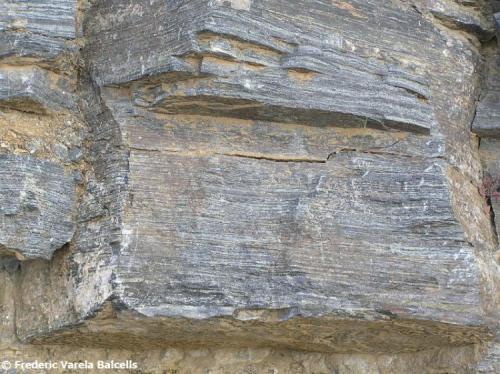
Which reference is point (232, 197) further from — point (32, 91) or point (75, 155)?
point (32, 91)

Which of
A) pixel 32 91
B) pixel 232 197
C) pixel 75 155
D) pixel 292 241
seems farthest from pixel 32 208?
pixel 292 241

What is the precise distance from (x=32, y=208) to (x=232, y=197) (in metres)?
1.03

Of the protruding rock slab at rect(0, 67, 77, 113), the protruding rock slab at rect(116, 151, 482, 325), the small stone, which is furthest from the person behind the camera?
the small stone

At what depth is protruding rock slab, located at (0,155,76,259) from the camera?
518 centimetres

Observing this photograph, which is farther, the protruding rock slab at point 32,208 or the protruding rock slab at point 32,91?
the protruding rock slab at point 32,91

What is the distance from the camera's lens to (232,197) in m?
5.37

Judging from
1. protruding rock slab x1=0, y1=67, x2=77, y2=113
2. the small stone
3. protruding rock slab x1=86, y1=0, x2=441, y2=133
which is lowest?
the small stone

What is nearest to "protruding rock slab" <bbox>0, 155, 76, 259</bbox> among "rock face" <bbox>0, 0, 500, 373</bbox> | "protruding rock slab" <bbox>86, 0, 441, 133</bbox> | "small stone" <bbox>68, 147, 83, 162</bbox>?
"rock face" <bbox>0, 0, 500, 373</bbox>

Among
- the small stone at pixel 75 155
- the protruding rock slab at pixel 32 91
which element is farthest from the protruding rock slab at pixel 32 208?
the protruding rock slab at pixel 32 91

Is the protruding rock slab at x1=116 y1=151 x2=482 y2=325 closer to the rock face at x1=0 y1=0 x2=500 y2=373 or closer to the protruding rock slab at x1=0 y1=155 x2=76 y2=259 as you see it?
the rock face at x1=0 y1=0 x2=500 y2=373

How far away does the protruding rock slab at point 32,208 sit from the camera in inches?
204

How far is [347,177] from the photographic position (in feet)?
18.2

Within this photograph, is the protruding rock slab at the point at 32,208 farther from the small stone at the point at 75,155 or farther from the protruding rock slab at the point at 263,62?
the protruding rock slab at the point at 263,62

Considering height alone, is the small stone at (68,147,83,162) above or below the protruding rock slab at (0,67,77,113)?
below
